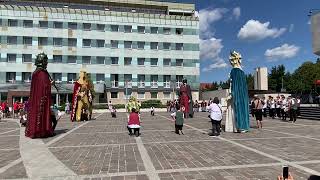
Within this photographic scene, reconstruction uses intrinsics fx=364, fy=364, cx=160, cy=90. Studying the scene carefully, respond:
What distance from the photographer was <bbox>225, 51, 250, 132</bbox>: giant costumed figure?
55.8 feet

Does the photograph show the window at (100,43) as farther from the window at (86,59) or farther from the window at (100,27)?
the window at (86,59)

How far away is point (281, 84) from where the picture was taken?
290 ft

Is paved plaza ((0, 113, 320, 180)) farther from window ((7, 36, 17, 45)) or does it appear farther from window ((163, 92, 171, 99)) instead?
window ((163, 92, 171, 99))

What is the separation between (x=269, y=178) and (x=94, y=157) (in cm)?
490

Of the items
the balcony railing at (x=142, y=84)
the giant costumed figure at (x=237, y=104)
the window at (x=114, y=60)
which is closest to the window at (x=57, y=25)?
the window at (x=114, y=60)

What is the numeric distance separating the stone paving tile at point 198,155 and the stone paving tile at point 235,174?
73cm

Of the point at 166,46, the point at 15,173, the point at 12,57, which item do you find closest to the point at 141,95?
the point at 166,46

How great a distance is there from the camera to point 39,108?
14.9 metres

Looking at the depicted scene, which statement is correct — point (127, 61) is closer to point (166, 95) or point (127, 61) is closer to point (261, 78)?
point (166, 95)

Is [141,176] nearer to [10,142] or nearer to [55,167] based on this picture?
[55,167]

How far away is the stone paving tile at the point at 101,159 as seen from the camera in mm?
8453

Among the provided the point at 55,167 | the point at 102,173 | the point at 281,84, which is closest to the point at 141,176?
the point at 102,173

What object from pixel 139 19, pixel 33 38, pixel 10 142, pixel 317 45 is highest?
pixel 139 19

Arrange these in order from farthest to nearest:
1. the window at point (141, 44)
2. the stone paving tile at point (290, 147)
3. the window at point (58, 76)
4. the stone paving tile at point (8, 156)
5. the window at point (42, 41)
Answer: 1. the window at point (141, 44)
2. the window at point (58, 76)
3. the window at point (42, 41)
4. the stone paving tile at point (290, 147)
5. the stone paving tile at point (8, 156)
